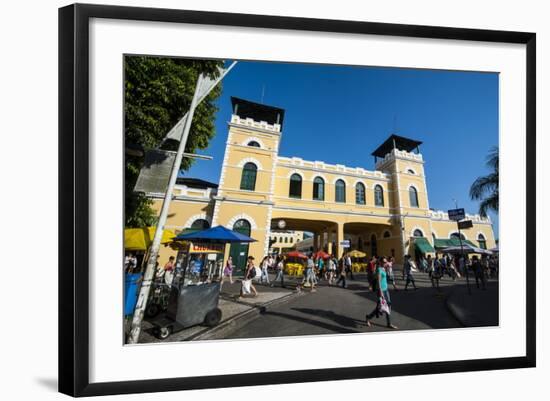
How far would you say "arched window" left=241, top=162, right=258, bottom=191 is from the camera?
977 centimetres

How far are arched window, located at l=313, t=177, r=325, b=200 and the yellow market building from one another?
0.14 ft

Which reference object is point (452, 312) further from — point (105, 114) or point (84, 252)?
A: point (105, 114)

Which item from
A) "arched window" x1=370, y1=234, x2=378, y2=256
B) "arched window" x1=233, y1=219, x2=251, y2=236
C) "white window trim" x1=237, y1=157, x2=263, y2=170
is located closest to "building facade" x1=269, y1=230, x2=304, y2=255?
"arched window" x1=370, y1=234, x2=378, y2=256

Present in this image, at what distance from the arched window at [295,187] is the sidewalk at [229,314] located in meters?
4.95

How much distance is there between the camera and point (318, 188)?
11.9m

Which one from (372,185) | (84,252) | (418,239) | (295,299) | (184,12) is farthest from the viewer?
(372,185)

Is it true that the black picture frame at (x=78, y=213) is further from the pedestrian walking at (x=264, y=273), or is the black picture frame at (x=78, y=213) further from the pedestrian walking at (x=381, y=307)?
the pedestrian walking at (x=264, y=273)

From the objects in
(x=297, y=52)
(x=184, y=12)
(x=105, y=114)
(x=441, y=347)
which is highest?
(x=184, y=12)

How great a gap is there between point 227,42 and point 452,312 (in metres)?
6.16

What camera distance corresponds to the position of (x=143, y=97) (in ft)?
18.0

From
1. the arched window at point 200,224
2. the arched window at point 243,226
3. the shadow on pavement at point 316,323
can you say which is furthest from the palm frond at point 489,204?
the arched window at point 200,224

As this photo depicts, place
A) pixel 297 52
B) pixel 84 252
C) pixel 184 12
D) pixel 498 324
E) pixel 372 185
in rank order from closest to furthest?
pixel 84 252
pixel 184 12
pixel 297 52
pixel 498 324
pixel 372 185

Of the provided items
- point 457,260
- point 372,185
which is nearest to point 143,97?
point 372,185

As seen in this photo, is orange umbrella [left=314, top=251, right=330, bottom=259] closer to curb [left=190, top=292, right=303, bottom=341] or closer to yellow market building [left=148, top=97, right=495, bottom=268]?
yellow market building [left=148, top=97, right=495, bottom=268]
